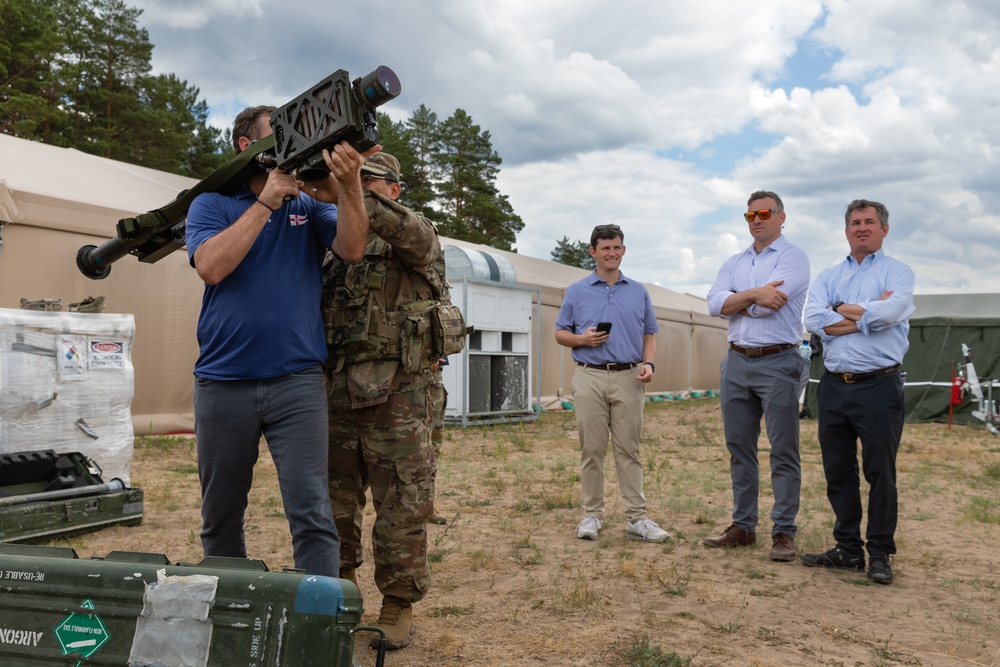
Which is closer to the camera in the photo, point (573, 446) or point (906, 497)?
point (906, 497)

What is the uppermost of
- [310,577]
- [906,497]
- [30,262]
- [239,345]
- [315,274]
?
[30,262]

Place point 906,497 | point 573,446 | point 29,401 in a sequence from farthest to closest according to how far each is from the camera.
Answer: point 573,446 → point 906,497 → point 29,401

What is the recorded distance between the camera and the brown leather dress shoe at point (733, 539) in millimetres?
4828

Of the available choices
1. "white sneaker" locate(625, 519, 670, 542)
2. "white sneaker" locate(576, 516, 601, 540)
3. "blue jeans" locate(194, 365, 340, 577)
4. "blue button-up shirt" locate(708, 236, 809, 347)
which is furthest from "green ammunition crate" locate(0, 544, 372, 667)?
"blue button-up shirt" locate(708, 236, 809, 347)

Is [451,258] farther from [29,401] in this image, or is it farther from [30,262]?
[29,401]

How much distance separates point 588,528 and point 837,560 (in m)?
1.45

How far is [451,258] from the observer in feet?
39.2

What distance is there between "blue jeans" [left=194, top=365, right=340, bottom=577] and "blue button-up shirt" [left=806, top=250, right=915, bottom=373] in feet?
9.89

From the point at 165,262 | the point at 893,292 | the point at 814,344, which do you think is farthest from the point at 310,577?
the point at 814,344

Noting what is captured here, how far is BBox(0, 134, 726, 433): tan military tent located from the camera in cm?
833

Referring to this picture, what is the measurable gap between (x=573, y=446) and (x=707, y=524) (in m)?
4.48

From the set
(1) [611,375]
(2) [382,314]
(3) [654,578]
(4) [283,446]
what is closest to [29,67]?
(1) [611,375]

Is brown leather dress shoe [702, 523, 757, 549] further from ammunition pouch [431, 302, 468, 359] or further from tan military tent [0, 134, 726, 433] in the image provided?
tan military tent [0, 134, 726, 433]

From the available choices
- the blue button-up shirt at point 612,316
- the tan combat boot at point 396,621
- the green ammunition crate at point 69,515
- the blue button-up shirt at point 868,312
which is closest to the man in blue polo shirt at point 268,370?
the tan combat boot at point 396,621
